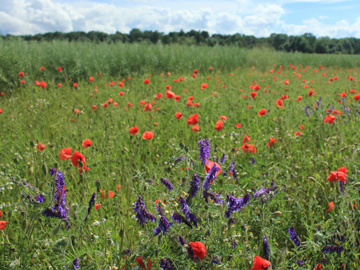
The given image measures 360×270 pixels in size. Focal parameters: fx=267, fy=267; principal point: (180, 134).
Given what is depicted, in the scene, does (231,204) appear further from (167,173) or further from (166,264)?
(167,173)

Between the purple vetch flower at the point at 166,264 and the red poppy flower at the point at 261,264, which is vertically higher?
the red poppy flower at the point at 261,264

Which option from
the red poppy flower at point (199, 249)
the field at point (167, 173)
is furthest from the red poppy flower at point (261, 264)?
the red poppy flower at point (199, 249)

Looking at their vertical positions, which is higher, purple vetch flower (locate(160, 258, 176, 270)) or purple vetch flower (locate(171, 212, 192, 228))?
purple vetch flower (locate(171, 212, 192, 228))

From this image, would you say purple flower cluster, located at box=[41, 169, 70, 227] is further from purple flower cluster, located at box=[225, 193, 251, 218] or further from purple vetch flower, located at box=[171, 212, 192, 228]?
purple flower cluster, located at box=[225, 193, 251, 218]

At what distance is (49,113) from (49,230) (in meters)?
2.90

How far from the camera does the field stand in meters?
1.20

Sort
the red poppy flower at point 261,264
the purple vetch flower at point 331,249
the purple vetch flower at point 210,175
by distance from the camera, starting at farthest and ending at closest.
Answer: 1. the purple vetch flower at point 331,249
2. the purple vetch flower at point 210,175
3. the red poppy flower at point 261,264

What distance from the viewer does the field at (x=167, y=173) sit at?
1200 mm

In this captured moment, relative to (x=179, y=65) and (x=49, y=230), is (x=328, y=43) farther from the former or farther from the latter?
(x=49, y=230)

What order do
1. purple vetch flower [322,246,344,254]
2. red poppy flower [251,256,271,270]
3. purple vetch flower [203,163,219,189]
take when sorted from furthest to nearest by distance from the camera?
purple vetch flower [322,246,344,254]
purple vetch flower [203,163,219,189]
red poppy flower [251,256,271,270]

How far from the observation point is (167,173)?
210 cm

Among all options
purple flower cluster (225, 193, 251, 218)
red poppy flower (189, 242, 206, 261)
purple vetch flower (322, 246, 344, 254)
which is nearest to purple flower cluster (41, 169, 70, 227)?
red poppy flower (189, 242, 206, 261)

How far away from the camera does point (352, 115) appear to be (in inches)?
133

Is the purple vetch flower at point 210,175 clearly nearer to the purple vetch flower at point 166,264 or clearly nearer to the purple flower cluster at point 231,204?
the purple flower cluster at point 231,204
